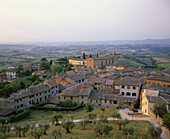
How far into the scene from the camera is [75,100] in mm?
41469

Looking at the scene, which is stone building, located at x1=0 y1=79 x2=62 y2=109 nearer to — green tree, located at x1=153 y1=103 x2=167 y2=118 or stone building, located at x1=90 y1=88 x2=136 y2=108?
stone building, located at x1=90 y1=88 x2=136 y2=108

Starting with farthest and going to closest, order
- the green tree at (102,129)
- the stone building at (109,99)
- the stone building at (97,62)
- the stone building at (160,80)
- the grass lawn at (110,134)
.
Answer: the stone building at (97,62) → the stone building at (160,80) → the stone building at (109,99) → the grass lawn at (110,134) → the green tree at (102,129)

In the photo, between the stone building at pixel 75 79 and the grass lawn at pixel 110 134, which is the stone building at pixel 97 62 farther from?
the grass lawn at pixel 110 134

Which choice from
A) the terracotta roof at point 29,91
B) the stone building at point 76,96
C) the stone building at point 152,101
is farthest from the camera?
the stone building at point 76,96

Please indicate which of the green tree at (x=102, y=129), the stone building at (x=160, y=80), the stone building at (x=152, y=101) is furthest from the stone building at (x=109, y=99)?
the green tree at (x=102, y=129)

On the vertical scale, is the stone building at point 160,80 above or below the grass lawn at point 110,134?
above

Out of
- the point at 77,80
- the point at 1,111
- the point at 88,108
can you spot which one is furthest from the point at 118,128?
the point at 77,80

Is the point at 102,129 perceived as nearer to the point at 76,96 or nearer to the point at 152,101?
the point at 152,101

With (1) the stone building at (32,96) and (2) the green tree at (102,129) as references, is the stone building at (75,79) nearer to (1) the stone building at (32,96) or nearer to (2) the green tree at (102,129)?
(1) the stone building at (32,96)

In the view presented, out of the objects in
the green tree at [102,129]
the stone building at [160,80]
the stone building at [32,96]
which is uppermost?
the green tree at [102,129]

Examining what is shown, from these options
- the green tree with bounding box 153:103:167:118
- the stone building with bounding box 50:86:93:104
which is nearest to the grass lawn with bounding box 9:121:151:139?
the green tree with bounding box 153:103:167:118

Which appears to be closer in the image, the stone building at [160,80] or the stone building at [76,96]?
the stone building at [76,96]

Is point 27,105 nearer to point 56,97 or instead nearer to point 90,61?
point 56,97

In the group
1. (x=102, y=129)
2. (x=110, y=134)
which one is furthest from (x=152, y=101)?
(x=102, y=129)
